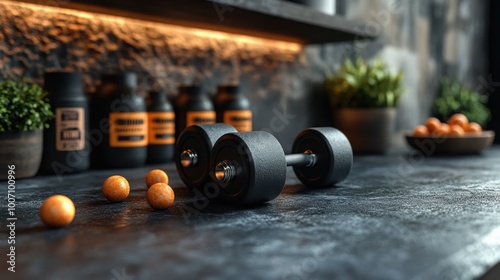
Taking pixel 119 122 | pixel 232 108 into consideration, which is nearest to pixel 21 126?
pixel 119 122

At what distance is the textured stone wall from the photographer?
1322 millimetres

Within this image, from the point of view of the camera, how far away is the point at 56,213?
688mm

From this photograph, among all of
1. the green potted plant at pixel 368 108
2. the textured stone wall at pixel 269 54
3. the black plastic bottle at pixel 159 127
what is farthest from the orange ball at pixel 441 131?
the black plastic bottle at pixel 159 127

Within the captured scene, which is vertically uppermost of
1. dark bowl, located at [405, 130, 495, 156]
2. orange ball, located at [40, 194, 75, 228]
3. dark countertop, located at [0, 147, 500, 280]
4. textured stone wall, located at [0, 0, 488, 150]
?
textured stone wall, located at [0, 0, 488, 150]

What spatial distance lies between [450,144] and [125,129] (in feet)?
4.15

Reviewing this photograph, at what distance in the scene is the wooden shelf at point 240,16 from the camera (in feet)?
4.34

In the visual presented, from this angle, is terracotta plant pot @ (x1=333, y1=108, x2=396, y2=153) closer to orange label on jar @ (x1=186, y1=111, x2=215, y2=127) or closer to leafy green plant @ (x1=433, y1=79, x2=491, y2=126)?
orange label on jar @ (x1=186, y1=111, x2=215, y2=127)

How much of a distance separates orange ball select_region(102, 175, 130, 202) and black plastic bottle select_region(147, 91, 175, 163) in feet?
1.90

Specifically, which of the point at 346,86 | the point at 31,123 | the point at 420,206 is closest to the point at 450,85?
the point at 346,86

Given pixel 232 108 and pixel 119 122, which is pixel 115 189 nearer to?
pixel 119 122

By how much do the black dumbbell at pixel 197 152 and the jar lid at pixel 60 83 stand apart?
41 centimetres

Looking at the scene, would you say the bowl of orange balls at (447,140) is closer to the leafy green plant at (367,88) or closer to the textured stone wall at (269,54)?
the leafy green plant at (367,88)

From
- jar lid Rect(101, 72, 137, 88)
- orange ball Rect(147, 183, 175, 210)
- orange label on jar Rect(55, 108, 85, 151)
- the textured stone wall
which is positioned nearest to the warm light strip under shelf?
the textured stone wall

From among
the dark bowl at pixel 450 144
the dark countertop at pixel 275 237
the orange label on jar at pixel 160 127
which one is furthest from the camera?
the dark bowl at pixel 450 144
